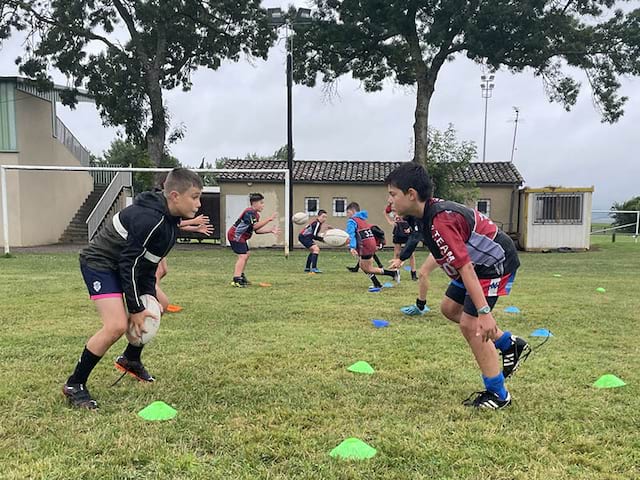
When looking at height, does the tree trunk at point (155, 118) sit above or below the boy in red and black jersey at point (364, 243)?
above

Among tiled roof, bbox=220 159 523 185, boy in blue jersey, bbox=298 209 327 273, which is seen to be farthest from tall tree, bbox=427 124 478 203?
boy in blue jersey, bbox=298 209 327 273

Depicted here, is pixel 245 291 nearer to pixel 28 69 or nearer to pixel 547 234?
pixel 547 234

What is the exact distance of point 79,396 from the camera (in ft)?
12.1

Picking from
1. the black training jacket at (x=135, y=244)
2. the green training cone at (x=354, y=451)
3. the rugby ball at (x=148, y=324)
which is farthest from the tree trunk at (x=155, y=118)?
the green training cone at (x=354, y=451)

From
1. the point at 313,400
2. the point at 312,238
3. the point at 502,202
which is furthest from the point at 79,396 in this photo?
the point at 502,202

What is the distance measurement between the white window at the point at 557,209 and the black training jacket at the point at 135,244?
21931 millimetres

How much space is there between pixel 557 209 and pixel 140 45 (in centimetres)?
2054

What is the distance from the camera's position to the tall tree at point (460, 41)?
846 inches

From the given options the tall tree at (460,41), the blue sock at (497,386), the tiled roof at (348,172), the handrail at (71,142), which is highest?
the tall tree at (460,41)

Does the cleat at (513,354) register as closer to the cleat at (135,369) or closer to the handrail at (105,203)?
the cleat at (135,369)

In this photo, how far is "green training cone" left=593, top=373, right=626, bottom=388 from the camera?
13.6 ft

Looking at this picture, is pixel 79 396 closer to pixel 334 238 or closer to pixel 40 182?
pixel 334 238

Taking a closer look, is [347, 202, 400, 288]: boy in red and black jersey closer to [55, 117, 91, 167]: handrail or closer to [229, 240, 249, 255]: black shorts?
[229, 240, 249, 255]: black shorts

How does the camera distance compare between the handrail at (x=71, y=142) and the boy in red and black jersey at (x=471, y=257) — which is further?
the handrail at (x=71, y=142)
